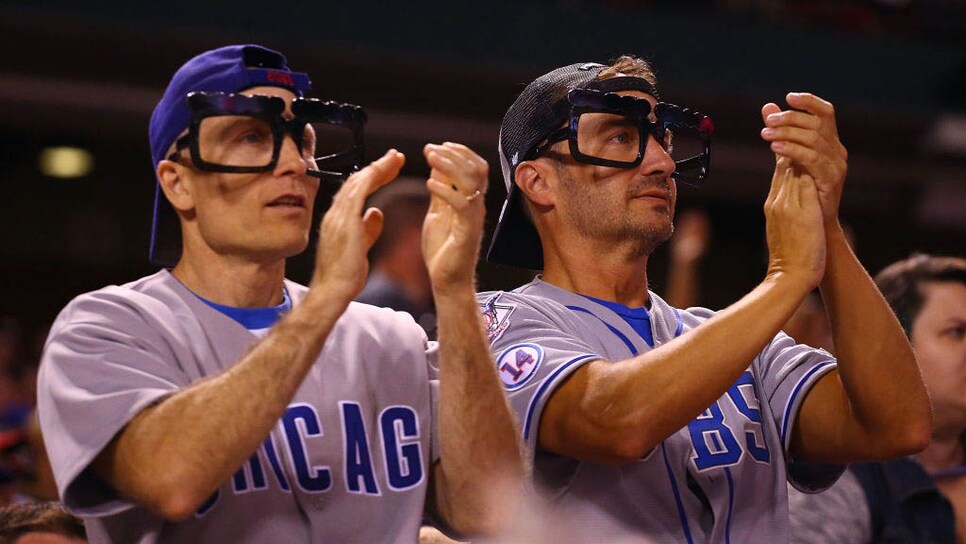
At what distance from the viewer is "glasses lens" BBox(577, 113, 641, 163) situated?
234 cm

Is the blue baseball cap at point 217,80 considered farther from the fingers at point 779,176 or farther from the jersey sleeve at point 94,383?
the fingers at point 779,176

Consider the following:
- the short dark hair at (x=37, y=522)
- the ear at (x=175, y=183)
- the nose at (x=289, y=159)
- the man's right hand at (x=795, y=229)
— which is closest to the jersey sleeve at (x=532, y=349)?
the man's right hand at (x=795, y=229)

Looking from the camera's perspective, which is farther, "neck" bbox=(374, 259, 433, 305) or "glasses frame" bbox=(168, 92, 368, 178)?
"neck" bbox=(374, 259, 433, 305)

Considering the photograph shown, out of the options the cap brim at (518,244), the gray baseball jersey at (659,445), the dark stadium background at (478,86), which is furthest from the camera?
the dark stadium background at (478,86)

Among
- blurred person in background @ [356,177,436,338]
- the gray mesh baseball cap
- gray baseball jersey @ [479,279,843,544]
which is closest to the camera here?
gray baseball jersey @ [479,279,843,544]

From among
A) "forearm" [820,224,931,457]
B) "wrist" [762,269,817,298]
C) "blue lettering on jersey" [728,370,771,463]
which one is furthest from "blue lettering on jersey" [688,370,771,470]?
"wrist" [762,269,817,298]

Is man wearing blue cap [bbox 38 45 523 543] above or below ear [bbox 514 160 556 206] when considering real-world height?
below

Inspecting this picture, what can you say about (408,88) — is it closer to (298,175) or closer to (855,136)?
(855,136)

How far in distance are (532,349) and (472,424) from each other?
268 mm

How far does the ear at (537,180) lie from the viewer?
96.1 inches

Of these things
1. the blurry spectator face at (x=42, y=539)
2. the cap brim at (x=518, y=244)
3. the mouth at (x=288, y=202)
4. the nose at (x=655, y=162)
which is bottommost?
the blurry spectator face at (x=42, y=539)

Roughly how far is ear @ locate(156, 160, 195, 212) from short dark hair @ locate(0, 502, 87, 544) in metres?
0.75

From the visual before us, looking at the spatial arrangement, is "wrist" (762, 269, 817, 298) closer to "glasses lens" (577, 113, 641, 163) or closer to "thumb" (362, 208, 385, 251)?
"glasses lens" (577, 113, 641, 163)

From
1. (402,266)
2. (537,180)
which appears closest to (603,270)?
(537,180)
